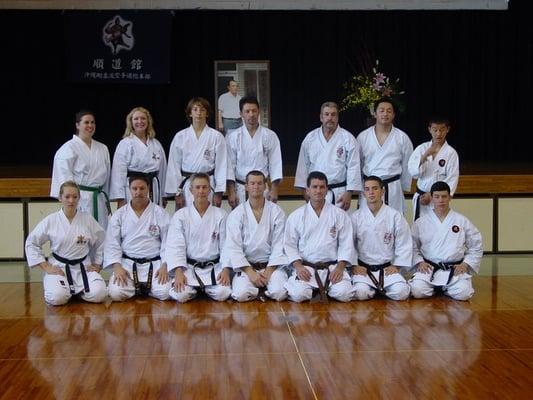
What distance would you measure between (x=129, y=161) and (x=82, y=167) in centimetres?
38

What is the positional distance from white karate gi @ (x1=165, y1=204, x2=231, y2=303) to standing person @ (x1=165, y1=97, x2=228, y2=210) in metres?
0.40

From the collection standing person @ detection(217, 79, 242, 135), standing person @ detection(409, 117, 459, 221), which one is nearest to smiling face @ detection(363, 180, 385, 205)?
Answer: standing person @ detection(409, 117, 459, 221)

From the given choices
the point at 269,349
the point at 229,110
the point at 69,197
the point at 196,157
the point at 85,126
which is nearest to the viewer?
the point at 269,349

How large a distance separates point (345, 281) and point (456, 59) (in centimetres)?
663

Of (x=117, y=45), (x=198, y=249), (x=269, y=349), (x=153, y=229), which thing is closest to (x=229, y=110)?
(x=117, y=45)

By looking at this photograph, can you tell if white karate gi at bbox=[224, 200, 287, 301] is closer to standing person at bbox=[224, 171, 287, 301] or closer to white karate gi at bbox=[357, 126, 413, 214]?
standing person at bbox=[224, 171, 287, 301]

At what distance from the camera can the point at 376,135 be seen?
5.73m

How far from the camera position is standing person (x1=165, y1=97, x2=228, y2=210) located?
5.56 meters

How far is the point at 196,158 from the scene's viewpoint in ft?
18.4

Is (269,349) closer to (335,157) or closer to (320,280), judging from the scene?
(320,280)

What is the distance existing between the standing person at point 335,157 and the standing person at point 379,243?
0.43m

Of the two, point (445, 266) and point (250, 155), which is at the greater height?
point (250, 155)

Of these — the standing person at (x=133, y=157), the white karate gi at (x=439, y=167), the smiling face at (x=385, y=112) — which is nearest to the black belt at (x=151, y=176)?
the standing person at (x=133, y=157)

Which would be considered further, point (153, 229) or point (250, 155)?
point (250, 155)
